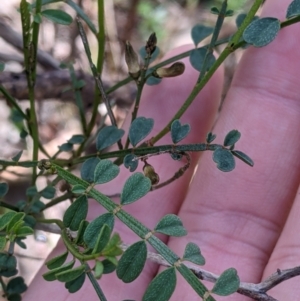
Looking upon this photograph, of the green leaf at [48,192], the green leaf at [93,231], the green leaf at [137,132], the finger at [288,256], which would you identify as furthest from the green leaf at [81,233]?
the finger at [288,256]

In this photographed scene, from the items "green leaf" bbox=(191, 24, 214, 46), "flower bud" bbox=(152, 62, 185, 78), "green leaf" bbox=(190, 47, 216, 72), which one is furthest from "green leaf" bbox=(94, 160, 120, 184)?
"green leaf" bbox=(191, 24, 214, 46)

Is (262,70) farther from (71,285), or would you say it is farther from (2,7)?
(2,7)

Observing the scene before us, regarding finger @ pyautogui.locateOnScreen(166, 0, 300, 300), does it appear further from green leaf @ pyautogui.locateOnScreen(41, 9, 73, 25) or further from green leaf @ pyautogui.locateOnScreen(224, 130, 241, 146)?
green leaf @ pyautogui.locateOnScreen(41, 9, 73, 25)

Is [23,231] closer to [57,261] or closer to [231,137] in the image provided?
[57,261]

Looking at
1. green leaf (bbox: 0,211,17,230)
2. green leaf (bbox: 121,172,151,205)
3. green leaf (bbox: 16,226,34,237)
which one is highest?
green leaf (bbox: 121,172,151,205)

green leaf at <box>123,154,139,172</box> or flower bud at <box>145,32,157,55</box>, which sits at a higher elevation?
flower bud at <box>145,32,157,55</box>

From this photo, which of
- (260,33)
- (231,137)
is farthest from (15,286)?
(260,33)
